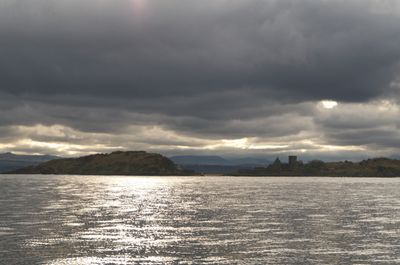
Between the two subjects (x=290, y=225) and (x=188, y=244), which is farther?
(x=290, y=225)

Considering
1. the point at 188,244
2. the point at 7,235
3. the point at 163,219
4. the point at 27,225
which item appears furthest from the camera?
the point at 163,219

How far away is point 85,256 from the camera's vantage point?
47812 mm

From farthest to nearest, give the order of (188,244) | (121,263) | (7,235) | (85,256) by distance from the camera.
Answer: (7,235) < (188,244) < (85,256) < (121,263)

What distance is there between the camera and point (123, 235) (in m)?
62.7

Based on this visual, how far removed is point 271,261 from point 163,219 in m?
39.6

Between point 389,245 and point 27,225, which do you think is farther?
point 27,225

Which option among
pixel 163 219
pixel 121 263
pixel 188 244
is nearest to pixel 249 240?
pixel 188 244

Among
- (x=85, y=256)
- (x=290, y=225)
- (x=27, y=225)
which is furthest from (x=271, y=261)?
(x=27, y=225)

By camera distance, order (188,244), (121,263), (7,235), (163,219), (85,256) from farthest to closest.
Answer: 1. (163,219)
2. (7,235)
3. (188,244)
4. (85,256)
5. (121,263)

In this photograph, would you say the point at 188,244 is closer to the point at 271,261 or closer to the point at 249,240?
the point at 249,240

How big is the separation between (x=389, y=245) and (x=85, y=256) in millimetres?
31470

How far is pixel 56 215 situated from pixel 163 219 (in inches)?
712

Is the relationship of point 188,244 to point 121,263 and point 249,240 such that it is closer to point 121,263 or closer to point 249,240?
point 249,240

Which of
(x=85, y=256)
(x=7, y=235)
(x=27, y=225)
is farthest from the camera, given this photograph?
(x=27, y=225)
